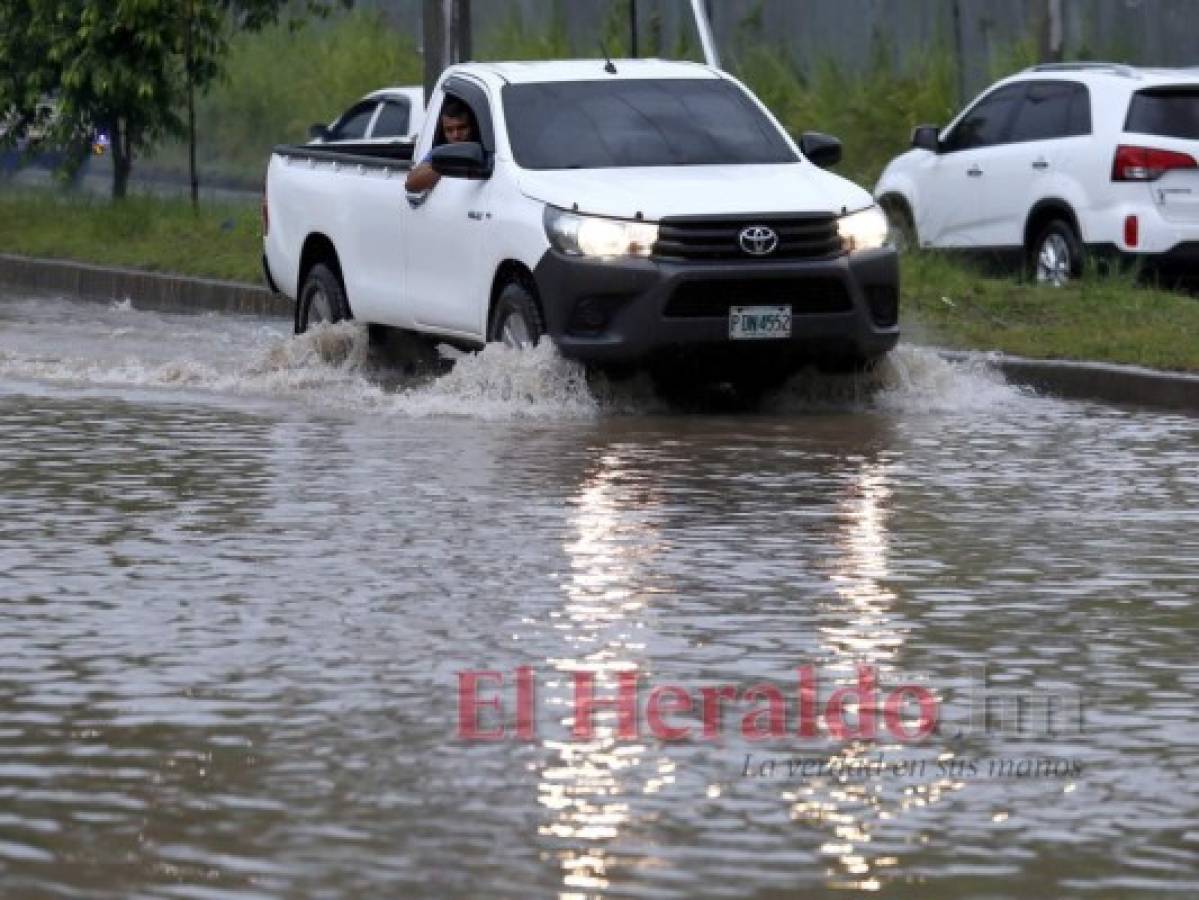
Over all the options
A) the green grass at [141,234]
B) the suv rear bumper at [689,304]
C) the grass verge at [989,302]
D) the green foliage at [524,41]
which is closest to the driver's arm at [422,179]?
the suv rear bumper at [689,304]

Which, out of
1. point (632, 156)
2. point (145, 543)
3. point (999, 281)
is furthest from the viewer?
point (999, 281)

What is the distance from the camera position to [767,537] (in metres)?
12.3

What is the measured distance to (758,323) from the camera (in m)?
16.7

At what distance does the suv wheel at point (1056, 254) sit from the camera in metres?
22.6

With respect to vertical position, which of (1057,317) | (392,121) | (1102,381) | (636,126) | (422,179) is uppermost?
(636,126)

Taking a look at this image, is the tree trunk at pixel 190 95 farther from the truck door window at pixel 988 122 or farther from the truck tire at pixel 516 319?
the truck tire at pixel 516 319

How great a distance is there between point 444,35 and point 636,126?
436 inches

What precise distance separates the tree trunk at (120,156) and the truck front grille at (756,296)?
15.5 m

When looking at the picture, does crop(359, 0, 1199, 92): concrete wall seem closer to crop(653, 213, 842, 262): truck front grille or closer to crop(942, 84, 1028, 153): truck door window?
crop(942, 84, 1028, 153): truck door window

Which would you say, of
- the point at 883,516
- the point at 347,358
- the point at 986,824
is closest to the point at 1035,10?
the point at 347,358

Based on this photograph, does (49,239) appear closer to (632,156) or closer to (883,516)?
(632,156)

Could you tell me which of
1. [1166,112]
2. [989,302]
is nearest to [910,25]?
[1166,112]

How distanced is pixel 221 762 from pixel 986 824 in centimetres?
177

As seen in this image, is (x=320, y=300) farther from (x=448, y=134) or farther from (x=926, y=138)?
(x=926, y=138)
